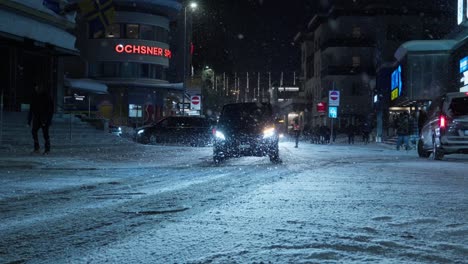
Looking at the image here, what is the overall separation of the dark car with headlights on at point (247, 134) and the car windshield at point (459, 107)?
541 cm

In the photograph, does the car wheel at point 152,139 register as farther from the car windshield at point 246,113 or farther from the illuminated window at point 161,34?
the illuminated window at point 161,34

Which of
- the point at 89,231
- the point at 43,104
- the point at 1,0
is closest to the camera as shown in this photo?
the point at 89,231

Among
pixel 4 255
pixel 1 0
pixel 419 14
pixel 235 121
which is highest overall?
pixel 419 14

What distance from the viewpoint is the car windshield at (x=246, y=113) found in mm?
14852

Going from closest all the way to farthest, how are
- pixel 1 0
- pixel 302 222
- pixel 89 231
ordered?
pixel 89 231 < pixel 302 222 < pixel 1 0

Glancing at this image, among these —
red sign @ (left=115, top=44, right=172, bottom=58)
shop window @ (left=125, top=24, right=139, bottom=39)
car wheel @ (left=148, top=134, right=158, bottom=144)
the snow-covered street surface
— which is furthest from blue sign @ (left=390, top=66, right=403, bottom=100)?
the snow-covered street surface

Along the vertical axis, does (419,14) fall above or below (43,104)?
above

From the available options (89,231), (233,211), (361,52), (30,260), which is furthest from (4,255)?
(361,52)

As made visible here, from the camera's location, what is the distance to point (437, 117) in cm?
1600

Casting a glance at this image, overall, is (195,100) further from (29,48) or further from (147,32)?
(29,48)

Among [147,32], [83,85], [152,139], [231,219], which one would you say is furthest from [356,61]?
[231,219]

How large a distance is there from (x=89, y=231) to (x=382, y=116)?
146ft

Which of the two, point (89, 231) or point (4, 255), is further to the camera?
point (89, 231)

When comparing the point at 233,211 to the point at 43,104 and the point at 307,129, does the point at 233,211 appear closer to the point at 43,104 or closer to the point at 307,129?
A: the point at 43,104
